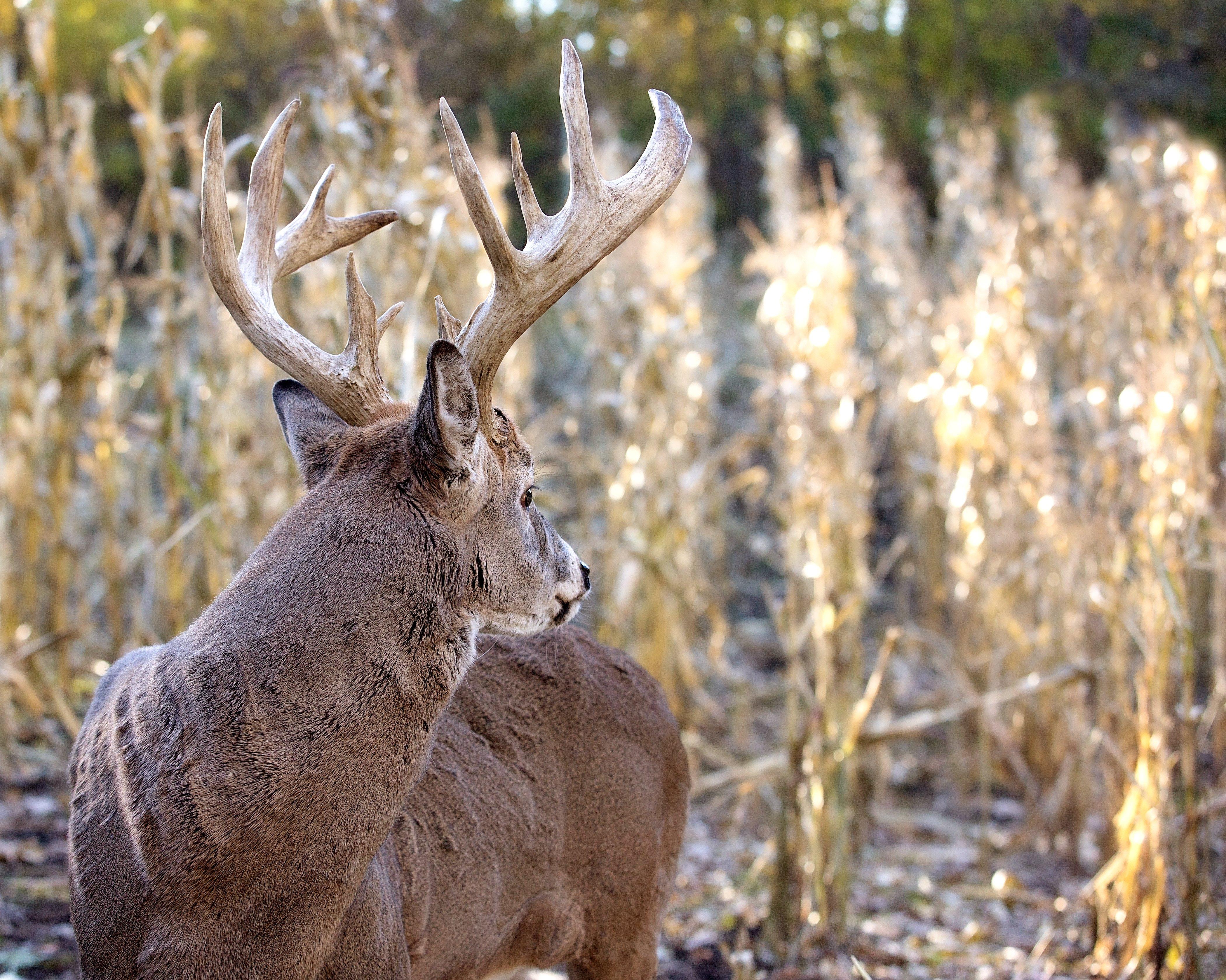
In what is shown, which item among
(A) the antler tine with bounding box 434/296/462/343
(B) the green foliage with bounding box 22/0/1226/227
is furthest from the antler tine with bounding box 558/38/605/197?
(B) the green foliage with bounding box 22/0/1226/227

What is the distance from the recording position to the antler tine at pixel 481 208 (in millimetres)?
2297

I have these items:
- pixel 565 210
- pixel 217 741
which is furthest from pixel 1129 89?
pixel 217 741

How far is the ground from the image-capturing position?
392 cm

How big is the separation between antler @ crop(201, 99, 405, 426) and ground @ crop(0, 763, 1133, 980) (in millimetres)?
2114

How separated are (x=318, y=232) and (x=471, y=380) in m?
0.92

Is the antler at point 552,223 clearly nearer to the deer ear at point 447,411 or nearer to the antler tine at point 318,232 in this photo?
the deer ear at point 447,411

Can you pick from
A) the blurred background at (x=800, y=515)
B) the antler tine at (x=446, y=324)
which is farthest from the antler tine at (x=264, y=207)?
the blurred background at (x=800, y=515)

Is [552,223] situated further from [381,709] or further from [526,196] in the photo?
[381,709]

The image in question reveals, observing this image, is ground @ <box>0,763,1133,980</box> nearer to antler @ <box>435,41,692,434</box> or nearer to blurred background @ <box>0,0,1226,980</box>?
blurred background @ <box>0,0,1226,980</box>

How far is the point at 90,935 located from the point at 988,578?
15.3ft

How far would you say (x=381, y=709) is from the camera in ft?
6.81

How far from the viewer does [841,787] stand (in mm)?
4211

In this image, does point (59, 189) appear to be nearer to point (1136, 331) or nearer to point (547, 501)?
point (547, 501)

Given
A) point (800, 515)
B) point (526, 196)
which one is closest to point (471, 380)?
point (526, 196)
